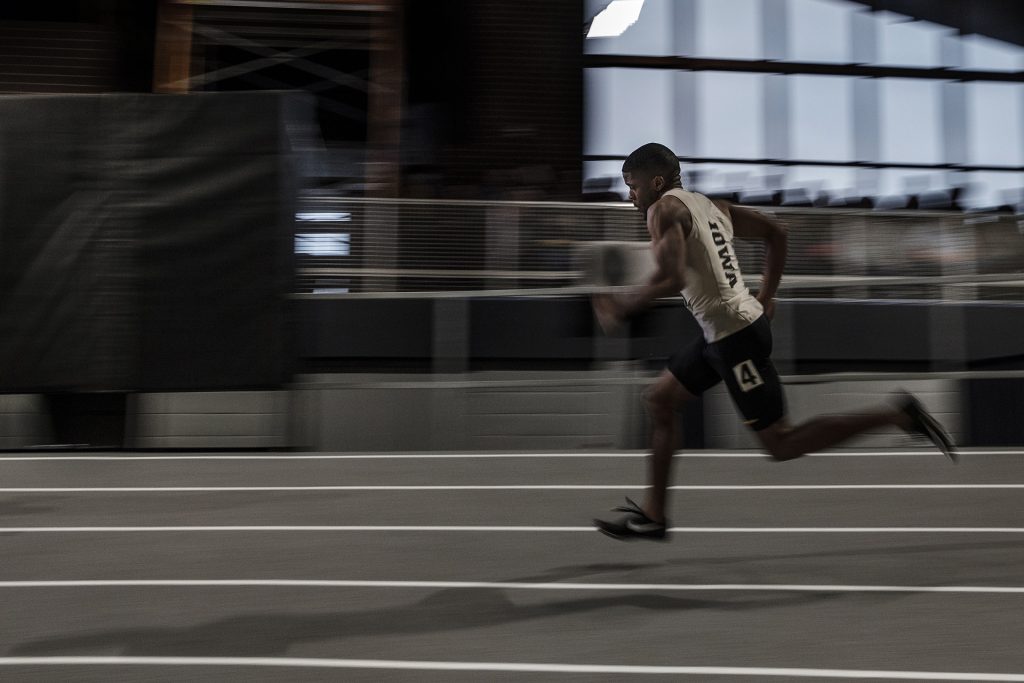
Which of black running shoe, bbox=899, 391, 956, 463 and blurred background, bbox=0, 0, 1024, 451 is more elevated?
blurred background, bbox=0, 0, 1024, 451

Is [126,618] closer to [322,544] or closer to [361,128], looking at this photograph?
[322,544]

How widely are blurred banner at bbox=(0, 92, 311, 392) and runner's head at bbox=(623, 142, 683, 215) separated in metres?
4.14

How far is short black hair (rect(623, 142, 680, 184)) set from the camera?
4770mm

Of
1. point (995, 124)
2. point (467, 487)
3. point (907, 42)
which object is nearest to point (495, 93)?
point (907, 42)

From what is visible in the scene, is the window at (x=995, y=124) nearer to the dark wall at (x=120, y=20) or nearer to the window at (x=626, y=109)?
the window at (x=626, y=109)

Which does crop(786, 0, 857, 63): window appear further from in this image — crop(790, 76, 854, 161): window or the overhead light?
the overhead light

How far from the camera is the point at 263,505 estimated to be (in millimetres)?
6445

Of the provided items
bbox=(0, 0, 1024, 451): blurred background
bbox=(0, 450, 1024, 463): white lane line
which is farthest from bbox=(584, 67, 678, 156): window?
bbox=(0, 450, 1024, 463): white lane line

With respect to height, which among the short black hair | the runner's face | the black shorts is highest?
the short black hair

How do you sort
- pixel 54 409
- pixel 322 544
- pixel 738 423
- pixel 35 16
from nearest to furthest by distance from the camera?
pixel 322 544
pixel 54 409
pixel 738 423
pixel 35 16

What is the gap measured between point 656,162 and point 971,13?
17.7 metres

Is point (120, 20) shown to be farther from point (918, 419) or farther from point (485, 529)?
point (918, 419)

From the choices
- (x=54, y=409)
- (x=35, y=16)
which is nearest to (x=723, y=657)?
(x=54, y=409)

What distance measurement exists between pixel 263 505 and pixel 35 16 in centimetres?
1248
